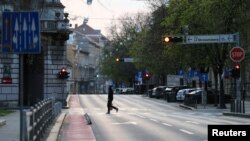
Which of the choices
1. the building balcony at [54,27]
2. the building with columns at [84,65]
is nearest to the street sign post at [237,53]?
the building balcony at [54,27]

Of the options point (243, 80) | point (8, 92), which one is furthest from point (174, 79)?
point (8, 92)

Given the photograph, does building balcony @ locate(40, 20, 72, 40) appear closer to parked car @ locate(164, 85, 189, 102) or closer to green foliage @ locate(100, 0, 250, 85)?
green foliage @ locate(100, 0, 250, 85)

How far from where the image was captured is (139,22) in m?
113

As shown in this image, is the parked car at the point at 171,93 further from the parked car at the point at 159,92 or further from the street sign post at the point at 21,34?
the street sign post at the point at 21,34

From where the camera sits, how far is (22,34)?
1063cm

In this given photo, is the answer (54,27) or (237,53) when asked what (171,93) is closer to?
(54,27)

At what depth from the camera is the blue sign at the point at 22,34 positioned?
10602mm

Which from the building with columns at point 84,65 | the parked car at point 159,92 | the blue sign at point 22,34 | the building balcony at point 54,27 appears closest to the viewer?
the blue sign at point 22,34

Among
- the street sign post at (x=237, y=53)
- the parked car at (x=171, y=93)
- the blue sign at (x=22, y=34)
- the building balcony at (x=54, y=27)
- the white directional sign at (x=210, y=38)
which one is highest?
the building balcony at (x=54, y=27)

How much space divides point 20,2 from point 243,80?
54974 mm

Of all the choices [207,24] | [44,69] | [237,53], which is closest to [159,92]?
[44,69]

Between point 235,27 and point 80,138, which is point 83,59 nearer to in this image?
point 235,27

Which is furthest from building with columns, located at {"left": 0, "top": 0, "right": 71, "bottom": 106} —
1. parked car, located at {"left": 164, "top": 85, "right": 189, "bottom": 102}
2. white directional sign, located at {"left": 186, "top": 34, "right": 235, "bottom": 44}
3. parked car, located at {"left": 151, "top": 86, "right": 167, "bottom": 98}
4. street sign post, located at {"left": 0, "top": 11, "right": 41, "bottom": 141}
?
street sign post, located at {"left": 0, "top": 11, "right": 41, "bottom": 141}

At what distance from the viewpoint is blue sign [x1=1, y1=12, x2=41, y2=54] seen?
10602 mm
